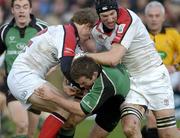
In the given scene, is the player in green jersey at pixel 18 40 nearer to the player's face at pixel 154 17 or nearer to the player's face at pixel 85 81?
the player's face at pixel 154 17

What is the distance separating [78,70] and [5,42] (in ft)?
8.64

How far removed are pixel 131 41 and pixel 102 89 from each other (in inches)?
33.6

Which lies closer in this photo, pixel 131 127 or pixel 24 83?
pixel 131 127

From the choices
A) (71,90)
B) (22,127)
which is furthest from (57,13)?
(71,90)

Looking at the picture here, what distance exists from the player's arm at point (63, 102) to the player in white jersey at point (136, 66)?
639 millimetres

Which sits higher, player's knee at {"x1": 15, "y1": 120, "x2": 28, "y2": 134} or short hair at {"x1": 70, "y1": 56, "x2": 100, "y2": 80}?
short hair at {"x1": 70, "y1": 56, "x2": 100, "y2": 80}

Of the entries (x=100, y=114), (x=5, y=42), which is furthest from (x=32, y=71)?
(x=5, y=42)

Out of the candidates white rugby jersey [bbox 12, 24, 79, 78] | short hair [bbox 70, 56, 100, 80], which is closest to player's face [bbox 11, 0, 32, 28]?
white rugby jersey [bbox 12, 24, 79, 78]

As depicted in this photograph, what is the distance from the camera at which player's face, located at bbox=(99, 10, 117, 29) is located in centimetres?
867

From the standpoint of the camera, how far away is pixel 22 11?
34.8 feet

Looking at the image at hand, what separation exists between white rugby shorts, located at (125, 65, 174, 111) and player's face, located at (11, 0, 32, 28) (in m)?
2.26

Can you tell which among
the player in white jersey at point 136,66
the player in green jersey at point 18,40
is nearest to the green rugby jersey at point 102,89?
the player in white jersey at point 136,66

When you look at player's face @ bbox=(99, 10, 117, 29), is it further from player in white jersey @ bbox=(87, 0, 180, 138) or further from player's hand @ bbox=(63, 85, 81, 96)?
player's hand @ bbox=(63, 85, 81, 96)

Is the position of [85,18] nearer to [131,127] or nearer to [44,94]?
[44,94]
